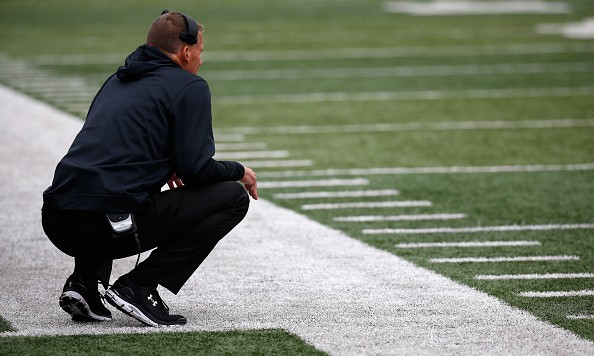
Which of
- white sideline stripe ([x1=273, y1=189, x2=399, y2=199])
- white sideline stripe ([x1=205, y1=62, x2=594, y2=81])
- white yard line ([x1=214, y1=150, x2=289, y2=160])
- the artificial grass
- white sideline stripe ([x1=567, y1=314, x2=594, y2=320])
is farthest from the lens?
white sideline stripe ([x1=205, y1=62, x2=594, y2=81])

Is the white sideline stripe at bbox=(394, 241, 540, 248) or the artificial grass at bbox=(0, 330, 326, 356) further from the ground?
the artificial grass at bbox=(0, 330, 326, 356)

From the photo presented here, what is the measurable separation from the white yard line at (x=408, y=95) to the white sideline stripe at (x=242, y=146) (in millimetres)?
3415

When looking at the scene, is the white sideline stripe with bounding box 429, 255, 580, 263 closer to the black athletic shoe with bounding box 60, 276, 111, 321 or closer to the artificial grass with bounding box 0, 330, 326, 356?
the artificial grass with bounding box 0, 330, 326, 356

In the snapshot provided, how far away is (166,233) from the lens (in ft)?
18.4

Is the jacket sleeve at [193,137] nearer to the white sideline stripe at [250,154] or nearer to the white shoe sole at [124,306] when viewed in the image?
the white shoe sole at [124,306]

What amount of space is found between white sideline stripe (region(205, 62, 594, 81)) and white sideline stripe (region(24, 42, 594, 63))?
171 cm

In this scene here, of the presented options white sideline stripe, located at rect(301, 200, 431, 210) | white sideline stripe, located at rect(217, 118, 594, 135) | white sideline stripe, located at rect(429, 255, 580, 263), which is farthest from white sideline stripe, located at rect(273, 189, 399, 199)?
white sideline stripe, located at rect(217, 118, 594, 135)

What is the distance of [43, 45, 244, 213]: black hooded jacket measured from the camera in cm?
543

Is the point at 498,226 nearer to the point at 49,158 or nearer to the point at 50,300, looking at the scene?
the point at 50,300

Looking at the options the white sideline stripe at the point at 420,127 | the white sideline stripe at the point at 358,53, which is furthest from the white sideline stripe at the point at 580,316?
the white sideline stripe at the point at 358,53

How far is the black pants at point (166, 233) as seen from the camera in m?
5.53

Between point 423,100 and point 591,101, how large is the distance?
6.98 feet

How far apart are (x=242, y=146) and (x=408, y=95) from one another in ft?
15.7

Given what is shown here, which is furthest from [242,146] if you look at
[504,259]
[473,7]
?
[473,7]
